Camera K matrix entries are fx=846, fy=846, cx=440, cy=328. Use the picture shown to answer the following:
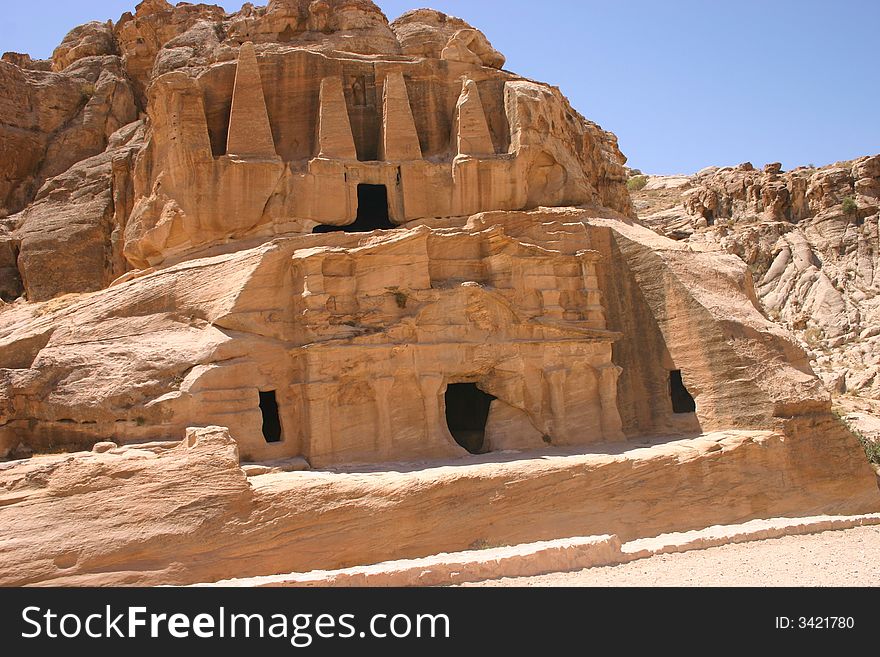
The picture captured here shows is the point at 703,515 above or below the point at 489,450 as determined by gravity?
below

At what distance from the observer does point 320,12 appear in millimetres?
28625

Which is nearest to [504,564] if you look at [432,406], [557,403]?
[432,406]

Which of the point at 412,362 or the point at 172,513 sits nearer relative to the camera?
the point at 172,513

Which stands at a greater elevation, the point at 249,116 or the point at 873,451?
the point at 249,116

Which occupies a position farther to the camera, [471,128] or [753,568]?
[471,128]

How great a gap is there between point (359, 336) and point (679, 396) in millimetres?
9646

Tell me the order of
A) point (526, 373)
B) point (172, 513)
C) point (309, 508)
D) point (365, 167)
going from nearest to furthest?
point (172, 513)
point (309, 508)
point (526, 373)
point (365, 167)

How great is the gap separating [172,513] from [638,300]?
1393cm

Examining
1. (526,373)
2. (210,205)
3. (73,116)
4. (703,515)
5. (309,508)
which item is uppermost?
(73,116)

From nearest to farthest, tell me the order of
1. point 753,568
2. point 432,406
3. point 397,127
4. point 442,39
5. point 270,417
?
1. point 753,568
2. point 432,406
3. point 270,417
4. point 397,127
5. point 442,39

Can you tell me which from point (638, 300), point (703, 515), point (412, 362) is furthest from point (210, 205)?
point (703, 515)

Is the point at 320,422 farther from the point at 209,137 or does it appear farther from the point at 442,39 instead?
the point at 442,39

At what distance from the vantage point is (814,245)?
142 ft

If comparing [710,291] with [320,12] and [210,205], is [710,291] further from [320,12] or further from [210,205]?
[320,12]
